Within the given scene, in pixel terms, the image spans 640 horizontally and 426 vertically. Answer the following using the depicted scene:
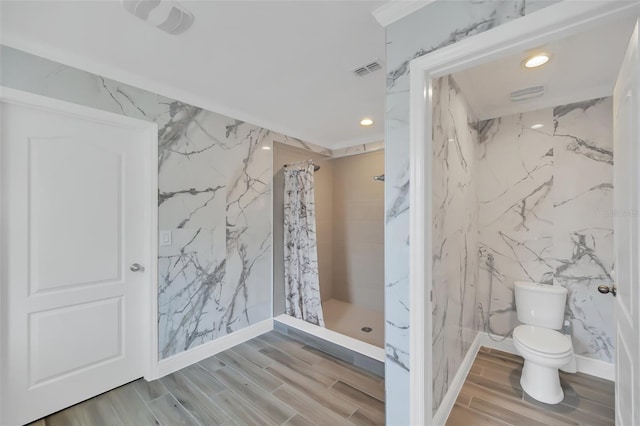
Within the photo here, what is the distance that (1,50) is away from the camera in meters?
1.56

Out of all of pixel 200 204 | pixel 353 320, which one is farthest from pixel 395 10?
pixel 353 320

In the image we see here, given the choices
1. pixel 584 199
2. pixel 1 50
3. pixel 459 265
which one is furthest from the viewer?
pixel 584 199

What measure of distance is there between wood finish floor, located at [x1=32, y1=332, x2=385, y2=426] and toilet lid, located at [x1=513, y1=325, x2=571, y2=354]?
1143 mm

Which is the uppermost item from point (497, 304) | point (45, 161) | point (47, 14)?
point (47, 14)

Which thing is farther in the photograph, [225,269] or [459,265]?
[225,269]

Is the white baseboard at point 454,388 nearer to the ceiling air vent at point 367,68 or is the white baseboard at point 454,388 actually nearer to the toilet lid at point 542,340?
the toilet lid at point 542,340

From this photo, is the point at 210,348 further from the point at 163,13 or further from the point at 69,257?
the point at 163,13

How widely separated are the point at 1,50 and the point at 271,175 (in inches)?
82.2

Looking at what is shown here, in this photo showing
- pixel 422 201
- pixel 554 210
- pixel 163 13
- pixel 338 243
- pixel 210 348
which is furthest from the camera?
pixel 338 243

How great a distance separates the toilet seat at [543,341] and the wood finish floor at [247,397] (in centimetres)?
113

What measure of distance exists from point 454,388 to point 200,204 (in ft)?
8.39

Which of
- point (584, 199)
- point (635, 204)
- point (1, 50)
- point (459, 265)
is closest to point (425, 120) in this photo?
point (635, 204)

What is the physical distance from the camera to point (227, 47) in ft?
5.53

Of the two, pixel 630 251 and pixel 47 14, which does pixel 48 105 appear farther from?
pixel 630 251
